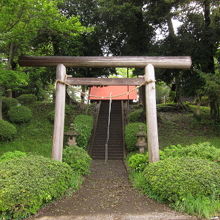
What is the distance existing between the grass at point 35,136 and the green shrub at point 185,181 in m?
6.83

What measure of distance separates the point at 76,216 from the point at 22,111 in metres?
11.5

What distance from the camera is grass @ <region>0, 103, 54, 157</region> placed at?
11.4 metres

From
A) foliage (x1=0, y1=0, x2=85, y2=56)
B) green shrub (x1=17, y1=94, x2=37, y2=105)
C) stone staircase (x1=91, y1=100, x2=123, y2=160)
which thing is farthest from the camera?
green shrub (x1=17, y1=94, x2=37, y2=105)

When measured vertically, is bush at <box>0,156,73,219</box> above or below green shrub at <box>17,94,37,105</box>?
below

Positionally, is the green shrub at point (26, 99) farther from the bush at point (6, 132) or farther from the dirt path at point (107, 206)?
the dirt path at point (107, 206)

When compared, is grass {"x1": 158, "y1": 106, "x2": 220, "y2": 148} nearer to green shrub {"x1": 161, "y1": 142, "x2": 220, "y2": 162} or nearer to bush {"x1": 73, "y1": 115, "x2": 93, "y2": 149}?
bush {"x1": 73, "y1": 115, "x2": 93, "y2": 149}

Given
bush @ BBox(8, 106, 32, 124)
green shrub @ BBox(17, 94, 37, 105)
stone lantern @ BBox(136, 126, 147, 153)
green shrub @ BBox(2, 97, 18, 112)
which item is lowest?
stone lantern @ BBox(136, 126, 147, 153)

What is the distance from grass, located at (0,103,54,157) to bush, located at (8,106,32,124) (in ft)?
1.14

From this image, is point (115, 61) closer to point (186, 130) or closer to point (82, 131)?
point (82, 131)

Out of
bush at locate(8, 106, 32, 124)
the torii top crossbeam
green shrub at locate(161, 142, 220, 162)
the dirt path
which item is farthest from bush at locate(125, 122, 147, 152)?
bush at locate(8, 106, 32, 124)

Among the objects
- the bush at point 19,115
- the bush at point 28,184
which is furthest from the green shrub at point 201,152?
the bush at point 19,115

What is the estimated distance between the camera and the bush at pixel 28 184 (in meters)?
4.05

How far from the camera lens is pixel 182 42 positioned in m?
13.7

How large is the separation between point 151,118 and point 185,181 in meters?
2.38
